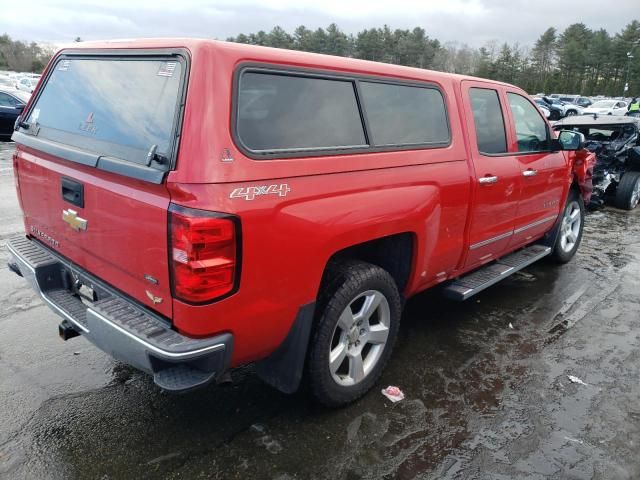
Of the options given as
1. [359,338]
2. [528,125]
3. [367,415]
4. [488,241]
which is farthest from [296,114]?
[528,125]

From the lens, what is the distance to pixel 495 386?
3326mm

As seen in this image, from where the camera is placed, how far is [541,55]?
75.3 m

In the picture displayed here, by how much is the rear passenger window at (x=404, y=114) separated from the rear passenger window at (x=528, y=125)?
3.95ft

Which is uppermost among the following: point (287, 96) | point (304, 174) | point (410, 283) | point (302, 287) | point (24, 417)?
point (287, 96)

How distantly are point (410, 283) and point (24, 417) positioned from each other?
8.04 feet

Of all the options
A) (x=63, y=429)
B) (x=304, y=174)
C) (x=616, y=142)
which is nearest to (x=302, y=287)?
(x=304, y=174)

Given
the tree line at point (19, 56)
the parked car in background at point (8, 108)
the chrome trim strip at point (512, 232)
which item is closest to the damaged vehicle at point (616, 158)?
the chrome trim strip at point (512, 232)

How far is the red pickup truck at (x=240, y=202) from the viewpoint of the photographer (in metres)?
2.14

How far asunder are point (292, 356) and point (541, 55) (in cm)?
8517

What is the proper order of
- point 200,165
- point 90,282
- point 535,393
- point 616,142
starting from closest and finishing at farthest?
point 200,165, point 90,282, point 535,393, point 616,142

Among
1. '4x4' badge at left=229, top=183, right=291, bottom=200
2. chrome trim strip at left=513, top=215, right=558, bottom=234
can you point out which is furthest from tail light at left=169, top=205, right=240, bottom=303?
chrome trim strip at left=513, top=215, right=558, bottom=234

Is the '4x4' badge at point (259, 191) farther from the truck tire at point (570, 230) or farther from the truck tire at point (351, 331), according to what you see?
the truck tire at point (570, 230)

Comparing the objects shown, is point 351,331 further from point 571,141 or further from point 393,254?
point 571,141

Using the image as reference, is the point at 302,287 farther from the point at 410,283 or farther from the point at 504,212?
the point at 504,212
